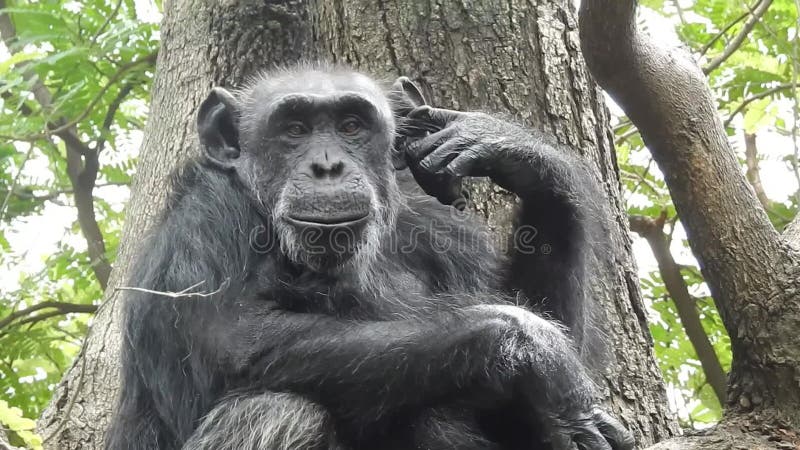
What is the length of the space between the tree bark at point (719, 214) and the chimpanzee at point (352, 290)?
1.67 feet

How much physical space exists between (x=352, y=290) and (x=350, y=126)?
2.45ft

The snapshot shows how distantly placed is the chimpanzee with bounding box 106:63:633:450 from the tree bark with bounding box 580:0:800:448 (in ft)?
1.67

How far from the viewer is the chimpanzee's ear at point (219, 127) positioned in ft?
15.1

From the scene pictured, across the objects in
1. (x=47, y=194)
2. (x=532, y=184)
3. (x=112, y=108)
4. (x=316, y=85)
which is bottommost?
(x=532, y=184)

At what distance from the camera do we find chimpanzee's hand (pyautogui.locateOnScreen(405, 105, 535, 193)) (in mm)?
4438

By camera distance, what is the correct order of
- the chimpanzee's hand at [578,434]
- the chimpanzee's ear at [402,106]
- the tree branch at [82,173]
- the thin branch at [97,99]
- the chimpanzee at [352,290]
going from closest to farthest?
the chimpanzee's hand at [578,434]
the chimpanzee at [352,290]
the chimpanzee's ear at [402,106]
the thin branch at [97,99]
the tree branch at [82,173]

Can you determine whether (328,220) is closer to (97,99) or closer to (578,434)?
(578,434)

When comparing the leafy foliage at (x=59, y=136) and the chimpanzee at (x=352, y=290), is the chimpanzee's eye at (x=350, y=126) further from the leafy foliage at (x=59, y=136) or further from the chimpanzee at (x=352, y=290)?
the leafy foliage at (x=59, y=136)

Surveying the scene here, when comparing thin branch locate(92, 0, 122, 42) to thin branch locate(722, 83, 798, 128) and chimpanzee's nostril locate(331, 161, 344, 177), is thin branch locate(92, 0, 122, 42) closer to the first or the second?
chimpanzee's nostril locate(331, 161, 344, 177)

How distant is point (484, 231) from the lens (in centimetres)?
504

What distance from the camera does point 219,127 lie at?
184 inches

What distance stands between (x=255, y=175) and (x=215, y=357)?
86 cm

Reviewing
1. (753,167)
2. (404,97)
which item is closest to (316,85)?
(404,97)

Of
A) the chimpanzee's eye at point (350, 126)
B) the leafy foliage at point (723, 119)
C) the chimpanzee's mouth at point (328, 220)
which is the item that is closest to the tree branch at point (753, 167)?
the leafy foliage at point (723, 119)
